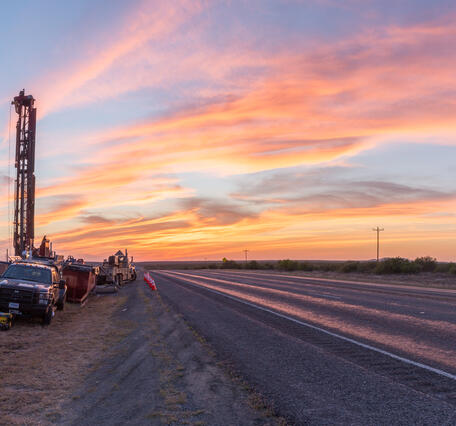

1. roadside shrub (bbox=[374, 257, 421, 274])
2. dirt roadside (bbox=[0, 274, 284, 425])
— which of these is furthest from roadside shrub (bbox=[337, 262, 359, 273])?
dirt roadside (bbox=[0, 274, 284, 425])

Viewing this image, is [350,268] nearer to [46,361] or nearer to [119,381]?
[46,361]

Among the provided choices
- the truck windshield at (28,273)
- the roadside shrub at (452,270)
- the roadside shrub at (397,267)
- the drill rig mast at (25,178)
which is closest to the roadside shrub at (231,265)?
the roadside shrub at (397,267)

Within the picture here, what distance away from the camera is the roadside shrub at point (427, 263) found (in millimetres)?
52362

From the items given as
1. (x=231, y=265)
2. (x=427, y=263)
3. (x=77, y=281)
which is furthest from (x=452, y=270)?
(x=231, y=265)

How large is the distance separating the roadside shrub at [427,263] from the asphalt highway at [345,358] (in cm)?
3777

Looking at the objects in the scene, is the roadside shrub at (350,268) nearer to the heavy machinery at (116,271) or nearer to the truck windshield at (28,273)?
the heavy machinery at (116,271)

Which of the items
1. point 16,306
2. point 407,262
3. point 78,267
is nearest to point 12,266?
point 16,306

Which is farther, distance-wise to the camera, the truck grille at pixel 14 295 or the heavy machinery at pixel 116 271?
the heavy machinery at pixel 116 271

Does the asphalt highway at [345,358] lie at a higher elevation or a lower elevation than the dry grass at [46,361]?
higher

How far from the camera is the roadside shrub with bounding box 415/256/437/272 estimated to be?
52.4 metres

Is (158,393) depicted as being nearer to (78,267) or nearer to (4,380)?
(4,380)

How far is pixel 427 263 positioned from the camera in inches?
2090

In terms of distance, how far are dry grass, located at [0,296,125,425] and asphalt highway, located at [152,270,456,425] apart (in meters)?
2.83

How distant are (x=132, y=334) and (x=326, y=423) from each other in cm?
834
